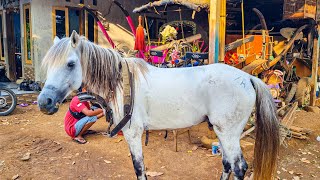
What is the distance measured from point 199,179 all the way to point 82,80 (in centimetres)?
213

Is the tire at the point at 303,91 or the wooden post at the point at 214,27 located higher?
the wooden post at the point at 214,27

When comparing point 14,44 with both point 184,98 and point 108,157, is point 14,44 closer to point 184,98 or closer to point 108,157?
point 108,157

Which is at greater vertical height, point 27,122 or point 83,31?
point 83,31

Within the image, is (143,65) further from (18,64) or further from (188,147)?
(18,64)

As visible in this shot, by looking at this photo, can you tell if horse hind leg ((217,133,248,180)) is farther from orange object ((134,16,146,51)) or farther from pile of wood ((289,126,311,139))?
orange object ((134,16,146,51))

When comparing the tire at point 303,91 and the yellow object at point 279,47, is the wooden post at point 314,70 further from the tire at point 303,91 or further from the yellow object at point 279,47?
the yellow object at point 279,47

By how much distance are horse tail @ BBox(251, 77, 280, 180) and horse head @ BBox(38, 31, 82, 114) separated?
190 cm

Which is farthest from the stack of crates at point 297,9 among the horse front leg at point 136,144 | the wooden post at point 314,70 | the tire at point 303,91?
the horse front leg at point 136,144

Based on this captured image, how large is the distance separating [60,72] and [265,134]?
2296mm

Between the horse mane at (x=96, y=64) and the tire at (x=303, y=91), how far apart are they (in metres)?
6.23

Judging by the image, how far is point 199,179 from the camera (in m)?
3.85

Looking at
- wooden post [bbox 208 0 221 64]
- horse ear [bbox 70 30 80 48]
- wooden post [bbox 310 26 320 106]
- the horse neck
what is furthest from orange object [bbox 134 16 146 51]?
wooden post [bbox 310 26 320 106]

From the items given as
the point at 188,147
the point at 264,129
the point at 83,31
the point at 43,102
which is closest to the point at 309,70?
the point at 188,147

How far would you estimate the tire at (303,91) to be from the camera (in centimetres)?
779
